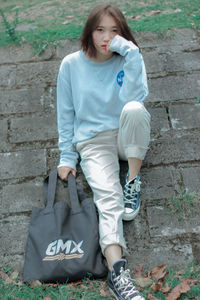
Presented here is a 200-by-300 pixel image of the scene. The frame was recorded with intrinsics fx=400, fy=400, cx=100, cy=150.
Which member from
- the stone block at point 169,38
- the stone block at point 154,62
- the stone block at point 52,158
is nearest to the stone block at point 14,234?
the stone block at point 52,158

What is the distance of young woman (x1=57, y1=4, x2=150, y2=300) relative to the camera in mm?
2844

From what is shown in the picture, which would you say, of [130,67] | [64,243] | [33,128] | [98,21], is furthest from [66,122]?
[64,243]

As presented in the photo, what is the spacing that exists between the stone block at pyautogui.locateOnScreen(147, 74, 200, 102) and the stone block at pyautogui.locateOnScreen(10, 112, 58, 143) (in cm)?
100

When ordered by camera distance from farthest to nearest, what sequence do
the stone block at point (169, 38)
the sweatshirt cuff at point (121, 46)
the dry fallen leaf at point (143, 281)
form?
the stone block at point (169, 38) → the sweatshirt cuff at point (121, 46) → the dry fallen leaf at point (143, 281)

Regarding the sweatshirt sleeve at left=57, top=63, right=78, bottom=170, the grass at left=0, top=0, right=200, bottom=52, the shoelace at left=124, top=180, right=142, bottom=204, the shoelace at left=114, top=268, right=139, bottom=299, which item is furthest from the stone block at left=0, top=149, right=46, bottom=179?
the grass at left=0, top=0, right=200, bottom=52

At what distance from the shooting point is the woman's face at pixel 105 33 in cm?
296

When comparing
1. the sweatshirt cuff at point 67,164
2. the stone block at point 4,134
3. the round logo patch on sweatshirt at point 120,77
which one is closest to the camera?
the round logo patch on sweatshirt at point 120,77

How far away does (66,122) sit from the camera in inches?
130

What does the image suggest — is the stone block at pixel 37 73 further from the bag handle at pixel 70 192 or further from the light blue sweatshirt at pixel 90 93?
the bag handle at pixel 70 192

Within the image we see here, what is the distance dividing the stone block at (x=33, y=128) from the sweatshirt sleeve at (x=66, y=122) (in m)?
0.43

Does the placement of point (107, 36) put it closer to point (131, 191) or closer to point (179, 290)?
point (131, 191)

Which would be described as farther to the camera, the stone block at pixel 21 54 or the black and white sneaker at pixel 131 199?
the stone block at pixel 21 54

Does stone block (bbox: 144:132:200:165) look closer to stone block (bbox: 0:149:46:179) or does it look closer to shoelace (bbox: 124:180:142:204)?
shoelace (bbox: 124:180:142:204)

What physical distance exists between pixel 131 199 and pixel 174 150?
2.43ft
